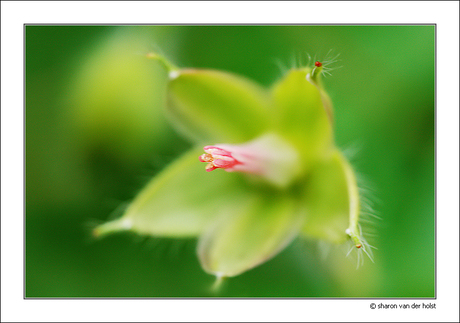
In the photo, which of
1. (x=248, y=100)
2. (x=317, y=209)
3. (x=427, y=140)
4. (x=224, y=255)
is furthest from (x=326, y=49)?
(x=224, y=255)

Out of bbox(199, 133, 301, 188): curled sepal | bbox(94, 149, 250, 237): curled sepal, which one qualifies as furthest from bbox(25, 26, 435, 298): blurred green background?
bbox(199, 133, 301, 188): curled sepal

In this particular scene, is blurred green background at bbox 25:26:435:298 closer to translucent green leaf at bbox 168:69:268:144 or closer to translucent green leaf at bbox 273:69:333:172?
translucent green leaf at bbox 168:69:268:144

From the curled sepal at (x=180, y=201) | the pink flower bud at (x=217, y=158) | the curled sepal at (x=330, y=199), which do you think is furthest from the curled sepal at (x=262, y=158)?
the curled sepal at (x=180, y=201)

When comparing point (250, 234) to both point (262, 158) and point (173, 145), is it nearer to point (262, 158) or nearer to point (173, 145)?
point (262, 158)

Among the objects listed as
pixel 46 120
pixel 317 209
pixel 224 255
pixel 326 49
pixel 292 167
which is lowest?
pixel 224 255

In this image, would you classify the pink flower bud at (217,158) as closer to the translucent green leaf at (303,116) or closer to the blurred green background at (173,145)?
the translucent green leaf at (303,116)

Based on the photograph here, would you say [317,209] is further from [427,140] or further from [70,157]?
[70,157]
